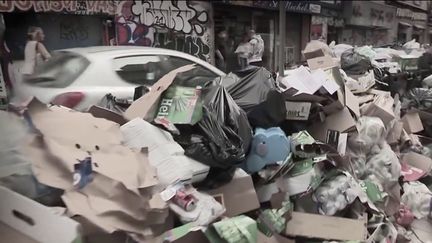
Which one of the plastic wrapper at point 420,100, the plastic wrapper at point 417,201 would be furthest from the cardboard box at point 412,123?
the plastic wrapper at point 417,201

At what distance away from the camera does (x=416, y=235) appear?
3.48 m

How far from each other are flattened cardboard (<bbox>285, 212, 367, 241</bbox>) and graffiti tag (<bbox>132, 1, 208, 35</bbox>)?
902 cm

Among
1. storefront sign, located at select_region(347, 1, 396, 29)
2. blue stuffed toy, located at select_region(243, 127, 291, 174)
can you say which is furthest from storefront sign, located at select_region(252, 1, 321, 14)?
blue stuffed toy, located at select_region(243, 127, 291, 174)

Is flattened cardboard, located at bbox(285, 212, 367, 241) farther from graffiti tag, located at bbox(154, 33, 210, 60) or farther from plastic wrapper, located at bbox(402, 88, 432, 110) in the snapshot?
Answer: graffiti tag, located at bbox(154, 33, 210, 60)

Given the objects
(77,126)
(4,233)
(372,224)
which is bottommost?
(372,224)

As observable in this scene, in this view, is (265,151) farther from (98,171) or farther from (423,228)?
(423,228)

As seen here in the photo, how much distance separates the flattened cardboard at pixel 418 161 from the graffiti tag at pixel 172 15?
316 inches

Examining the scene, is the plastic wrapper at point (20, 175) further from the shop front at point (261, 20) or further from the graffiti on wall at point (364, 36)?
the graffiti on wall at point (364, 36)

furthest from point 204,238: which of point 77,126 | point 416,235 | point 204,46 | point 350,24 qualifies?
point 350,24

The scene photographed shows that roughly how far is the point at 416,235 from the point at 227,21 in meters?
10.2

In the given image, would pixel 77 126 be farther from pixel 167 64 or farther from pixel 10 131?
pixel 167 64

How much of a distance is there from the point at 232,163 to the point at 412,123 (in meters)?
2.83

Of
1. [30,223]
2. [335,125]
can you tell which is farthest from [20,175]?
[335,125]

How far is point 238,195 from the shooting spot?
258cm
